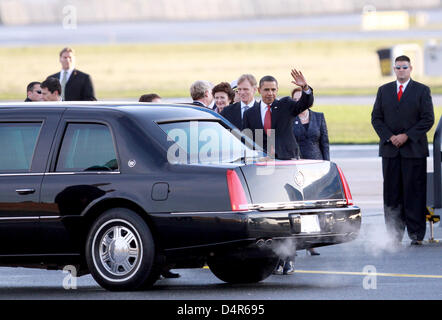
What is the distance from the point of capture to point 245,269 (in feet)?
32.2

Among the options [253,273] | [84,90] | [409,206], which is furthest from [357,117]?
[253,273]

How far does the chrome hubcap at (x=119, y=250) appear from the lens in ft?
29.6

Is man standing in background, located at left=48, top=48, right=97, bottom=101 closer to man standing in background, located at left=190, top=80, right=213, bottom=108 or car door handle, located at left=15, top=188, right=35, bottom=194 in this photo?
man standing in background, located at left=190, top=80, right=213, bottom=108

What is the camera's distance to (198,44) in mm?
79562

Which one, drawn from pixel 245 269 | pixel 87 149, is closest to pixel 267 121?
pixel 245 269

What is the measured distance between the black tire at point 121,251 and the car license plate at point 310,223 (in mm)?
1189

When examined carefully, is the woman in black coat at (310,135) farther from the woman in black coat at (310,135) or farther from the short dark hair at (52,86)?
the short dark hair at (52,86)

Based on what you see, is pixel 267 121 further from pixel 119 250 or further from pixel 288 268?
pixel 119 250

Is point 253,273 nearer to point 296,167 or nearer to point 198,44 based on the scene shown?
point 296,167

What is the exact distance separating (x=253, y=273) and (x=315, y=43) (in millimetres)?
69931

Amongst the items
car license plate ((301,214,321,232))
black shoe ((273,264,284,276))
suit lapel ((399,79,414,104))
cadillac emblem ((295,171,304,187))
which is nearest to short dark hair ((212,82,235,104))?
suit lapel ((399,79,414,104))

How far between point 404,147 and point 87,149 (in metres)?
4.34

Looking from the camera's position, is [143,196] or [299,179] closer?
[143,196]

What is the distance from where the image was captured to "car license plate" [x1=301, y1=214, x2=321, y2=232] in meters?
9.01
